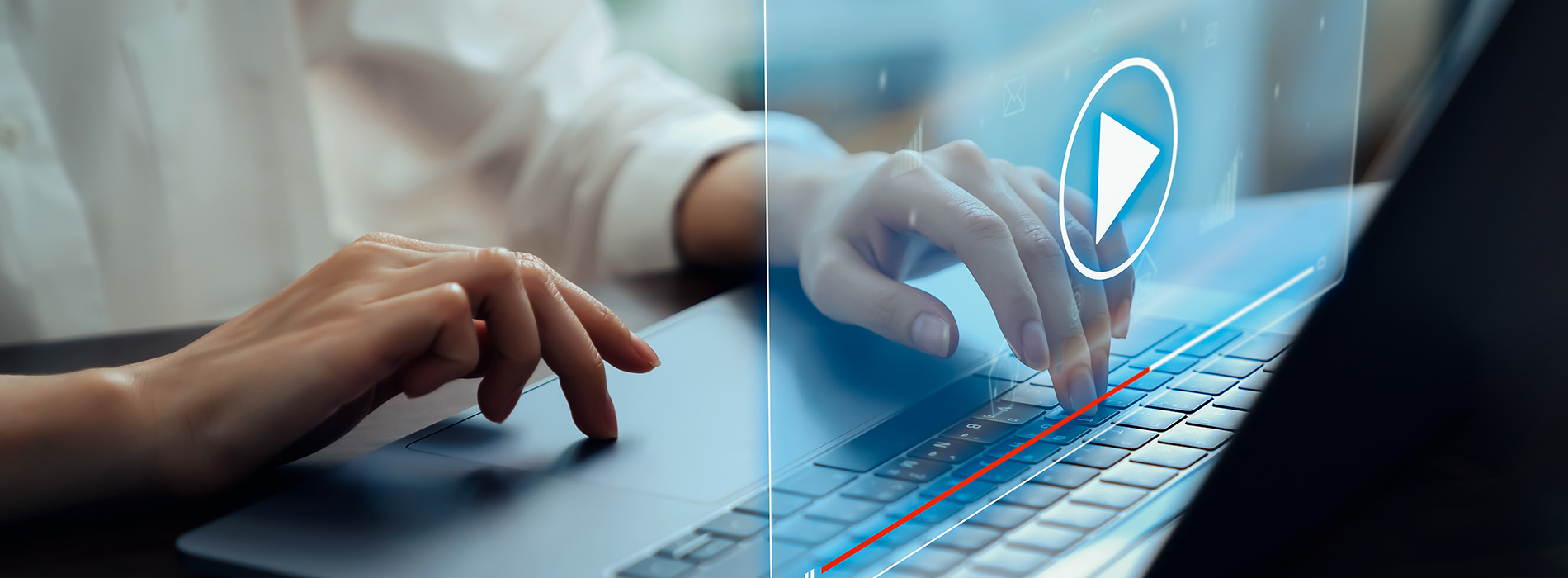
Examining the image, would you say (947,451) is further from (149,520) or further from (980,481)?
(149,520)

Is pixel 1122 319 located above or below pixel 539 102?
below

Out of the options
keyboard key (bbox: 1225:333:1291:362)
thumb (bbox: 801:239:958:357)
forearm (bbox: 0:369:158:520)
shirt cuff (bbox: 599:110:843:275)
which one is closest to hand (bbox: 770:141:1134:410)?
thumb (bbox: 801:239:958:357)

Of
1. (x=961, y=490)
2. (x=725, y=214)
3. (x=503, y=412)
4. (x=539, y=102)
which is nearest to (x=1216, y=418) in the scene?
(x=961, y=490)

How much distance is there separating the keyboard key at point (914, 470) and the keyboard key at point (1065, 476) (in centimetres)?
4

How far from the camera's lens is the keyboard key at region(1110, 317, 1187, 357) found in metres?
0.29

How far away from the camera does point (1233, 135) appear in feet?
1.10

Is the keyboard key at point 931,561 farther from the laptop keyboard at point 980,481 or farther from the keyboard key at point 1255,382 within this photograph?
the keyboard key at point 1255,382

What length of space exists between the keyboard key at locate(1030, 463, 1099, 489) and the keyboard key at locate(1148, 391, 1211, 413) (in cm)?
5

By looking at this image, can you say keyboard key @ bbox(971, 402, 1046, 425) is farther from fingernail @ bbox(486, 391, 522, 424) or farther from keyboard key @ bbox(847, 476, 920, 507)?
fingernail @ bbox(486, 391, 522, 424)

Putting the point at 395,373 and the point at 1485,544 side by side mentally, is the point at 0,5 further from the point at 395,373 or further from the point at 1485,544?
the point at 1485,544

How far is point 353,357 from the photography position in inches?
12.4

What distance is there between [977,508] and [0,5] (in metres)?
0.87

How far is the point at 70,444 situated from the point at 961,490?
28 cm

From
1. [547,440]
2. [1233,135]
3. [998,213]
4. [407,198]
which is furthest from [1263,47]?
[407,198]
